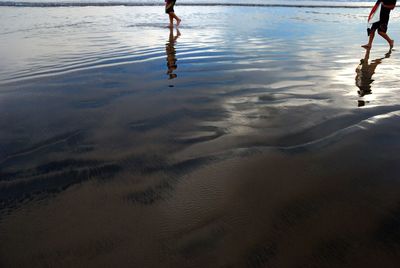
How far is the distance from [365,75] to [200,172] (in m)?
4.44

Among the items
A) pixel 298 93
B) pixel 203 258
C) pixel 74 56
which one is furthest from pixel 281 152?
pixel 74 56

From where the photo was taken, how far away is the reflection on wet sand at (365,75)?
3.87m

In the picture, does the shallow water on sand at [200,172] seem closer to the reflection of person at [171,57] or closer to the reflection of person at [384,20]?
the reflection of person at [171,57]

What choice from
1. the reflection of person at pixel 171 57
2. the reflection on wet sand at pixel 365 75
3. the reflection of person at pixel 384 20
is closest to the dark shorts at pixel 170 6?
the reflection of person at pixel 171 57

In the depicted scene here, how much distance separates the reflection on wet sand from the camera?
387 centimetres

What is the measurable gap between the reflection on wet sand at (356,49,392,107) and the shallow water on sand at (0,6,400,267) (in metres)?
0.05

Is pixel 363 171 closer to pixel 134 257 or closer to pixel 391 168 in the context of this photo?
pixel 391 168

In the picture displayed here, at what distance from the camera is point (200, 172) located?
204 centimetres

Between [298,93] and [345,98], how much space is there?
2.09 feet

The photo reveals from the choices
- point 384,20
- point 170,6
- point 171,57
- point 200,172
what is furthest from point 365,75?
point 170,6

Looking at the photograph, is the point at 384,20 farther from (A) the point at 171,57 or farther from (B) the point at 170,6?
(B) the point at 170,6

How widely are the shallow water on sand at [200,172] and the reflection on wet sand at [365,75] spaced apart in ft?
0.17

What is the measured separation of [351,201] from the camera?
173 cm

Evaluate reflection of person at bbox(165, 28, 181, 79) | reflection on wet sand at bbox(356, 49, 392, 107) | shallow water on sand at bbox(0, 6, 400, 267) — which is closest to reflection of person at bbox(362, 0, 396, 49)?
reflection on wet sand at bbox(356, 49, 392, 107)
